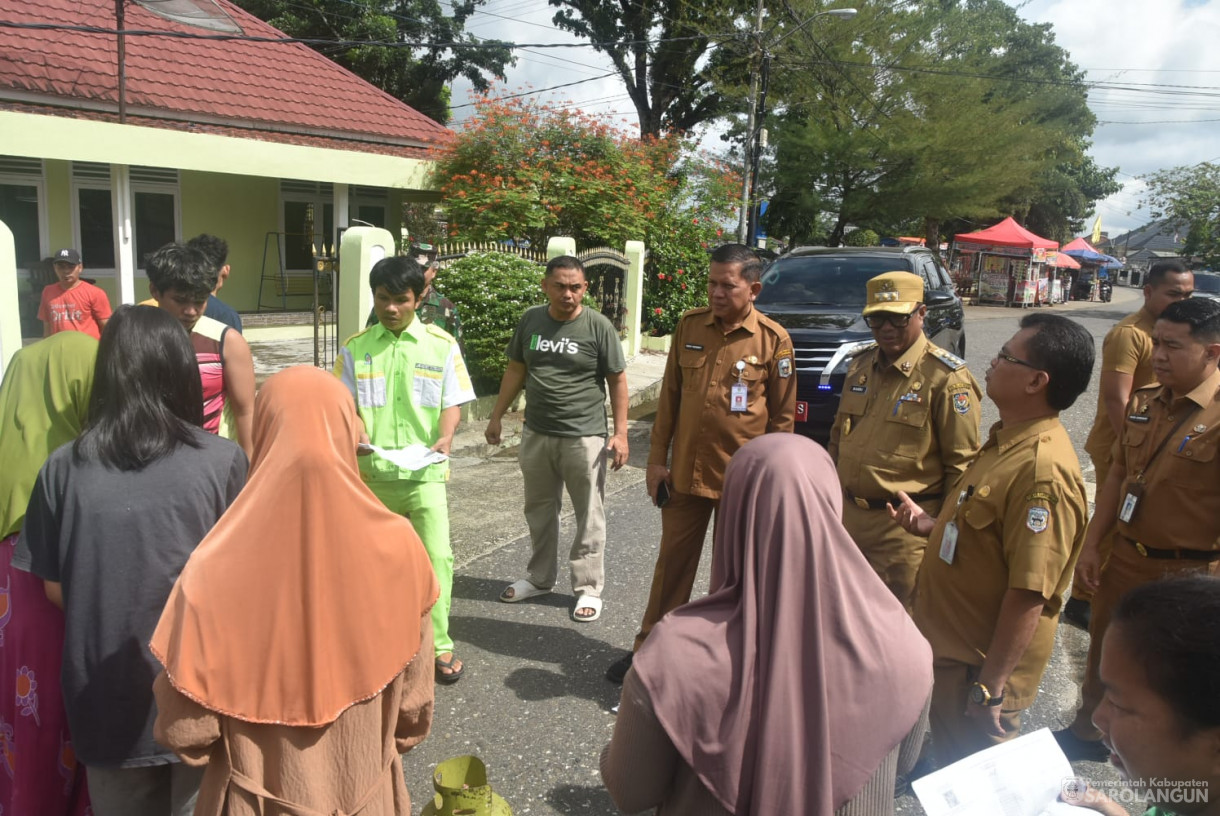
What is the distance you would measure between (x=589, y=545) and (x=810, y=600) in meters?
3.07

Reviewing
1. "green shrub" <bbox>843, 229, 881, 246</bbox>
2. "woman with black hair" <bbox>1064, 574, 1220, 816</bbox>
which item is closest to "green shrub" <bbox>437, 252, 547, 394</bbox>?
"woman with black hair" <bbox>1064, 574, 1220, 816</bbox>

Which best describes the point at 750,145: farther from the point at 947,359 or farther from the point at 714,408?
the point at 947,359

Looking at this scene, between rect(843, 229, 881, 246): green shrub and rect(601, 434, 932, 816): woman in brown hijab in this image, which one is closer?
rect(601, 434, 932, 816): woman in brown hijab

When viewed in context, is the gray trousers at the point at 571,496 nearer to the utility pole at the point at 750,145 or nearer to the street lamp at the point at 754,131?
the utility pole at the point at 750,145

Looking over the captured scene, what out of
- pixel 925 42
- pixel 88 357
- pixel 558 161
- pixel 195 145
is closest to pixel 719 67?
pixel 925 42

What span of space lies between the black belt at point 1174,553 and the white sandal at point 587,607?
2.50m

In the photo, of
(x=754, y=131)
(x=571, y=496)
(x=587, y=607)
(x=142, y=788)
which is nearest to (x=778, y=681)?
(x=142, y=788)

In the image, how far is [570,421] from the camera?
4.53 metres

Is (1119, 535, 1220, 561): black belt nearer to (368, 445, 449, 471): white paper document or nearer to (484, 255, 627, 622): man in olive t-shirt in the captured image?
(484, 255, 627, 622): man in olive t-shirt

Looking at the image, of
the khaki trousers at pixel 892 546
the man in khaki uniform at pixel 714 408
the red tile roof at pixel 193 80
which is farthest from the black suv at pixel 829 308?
the red tile roof at pixel 193 80

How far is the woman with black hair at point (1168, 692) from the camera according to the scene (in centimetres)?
119

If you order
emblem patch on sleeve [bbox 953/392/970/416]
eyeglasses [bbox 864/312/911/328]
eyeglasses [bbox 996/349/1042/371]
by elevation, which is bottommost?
emblem patch on sleeve [bbox 953/392/970/416]

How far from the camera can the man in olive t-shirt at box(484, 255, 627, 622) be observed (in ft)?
14.9

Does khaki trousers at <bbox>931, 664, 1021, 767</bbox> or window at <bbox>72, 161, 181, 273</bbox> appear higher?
window at <bbox>72, 161, 181, 273</bbox>
